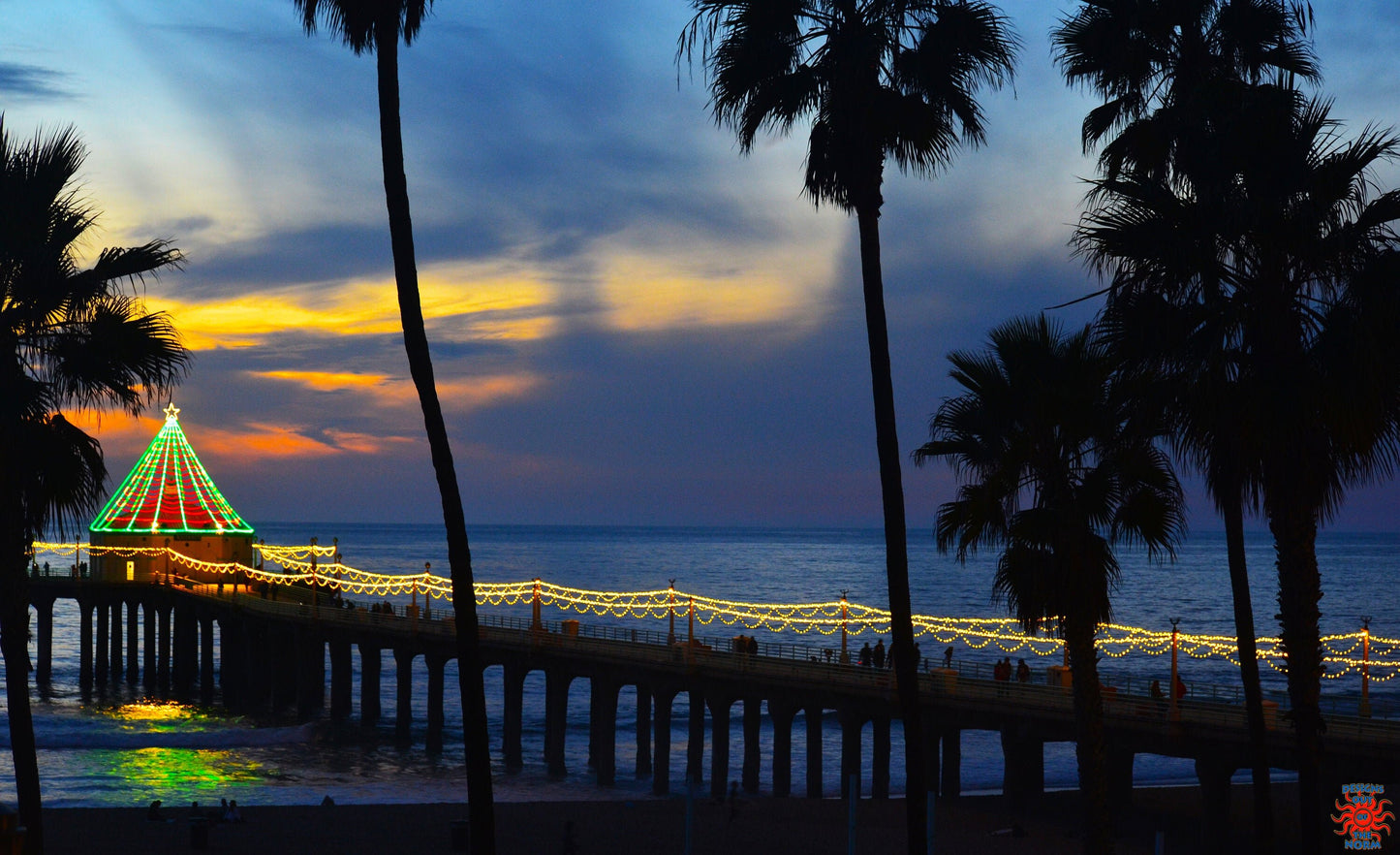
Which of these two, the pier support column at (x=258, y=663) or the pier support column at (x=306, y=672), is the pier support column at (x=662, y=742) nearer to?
the pier support column at (x=306, y=672)

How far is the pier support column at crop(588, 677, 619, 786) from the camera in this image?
41938 mm

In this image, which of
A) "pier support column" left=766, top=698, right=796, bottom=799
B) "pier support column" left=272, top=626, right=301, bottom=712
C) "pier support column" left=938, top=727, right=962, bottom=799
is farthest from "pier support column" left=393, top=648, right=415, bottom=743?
"pier support column" left=938, top=727, right=962, bottom=799

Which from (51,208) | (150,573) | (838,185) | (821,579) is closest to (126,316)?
(51,208)

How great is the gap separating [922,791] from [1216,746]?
1549 centimetres

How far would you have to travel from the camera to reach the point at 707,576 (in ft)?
589

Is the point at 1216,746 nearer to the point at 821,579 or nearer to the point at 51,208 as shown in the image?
the point at 51,208

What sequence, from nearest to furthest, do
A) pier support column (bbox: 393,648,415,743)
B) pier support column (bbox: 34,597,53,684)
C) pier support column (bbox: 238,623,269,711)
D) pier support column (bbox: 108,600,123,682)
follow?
pier support column (bbox: 393,648,415,743) → pier support column (bbox: 238,623,269,711) → pier support column (bbox: 34,597,53,684) → pier support column (bbox: 108,600,123,682)

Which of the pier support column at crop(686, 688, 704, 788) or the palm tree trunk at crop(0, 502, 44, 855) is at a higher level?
the palm tree trunk at crop(0, 502, 44, 855)

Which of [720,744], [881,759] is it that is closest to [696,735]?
[720,744]

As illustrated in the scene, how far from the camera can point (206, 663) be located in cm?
6469

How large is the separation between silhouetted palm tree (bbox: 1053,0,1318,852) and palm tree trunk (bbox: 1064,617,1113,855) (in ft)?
6.07

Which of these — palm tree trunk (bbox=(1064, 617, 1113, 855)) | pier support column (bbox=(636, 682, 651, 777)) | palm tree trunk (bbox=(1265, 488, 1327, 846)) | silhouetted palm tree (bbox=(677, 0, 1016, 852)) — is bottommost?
pier support column (bbox=(636, 682, 651, 777))

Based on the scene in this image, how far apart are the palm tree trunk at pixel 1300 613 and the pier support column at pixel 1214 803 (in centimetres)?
1537

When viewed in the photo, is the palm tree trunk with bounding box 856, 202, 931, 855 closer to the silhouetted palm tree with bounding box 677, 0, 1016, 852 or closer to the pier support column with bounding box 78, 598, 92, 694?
the silhouetted palm tree with bounding box 677, 0, 1016, 852
